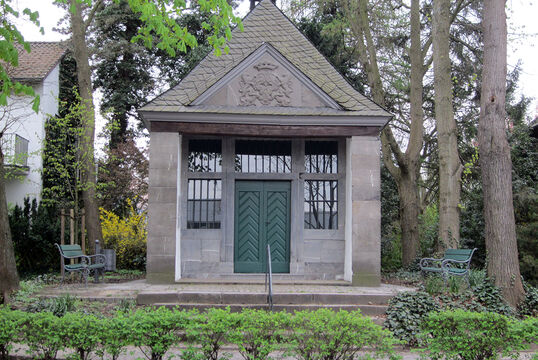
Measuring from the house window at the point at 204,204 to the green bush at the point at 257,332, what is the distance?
21.6ft

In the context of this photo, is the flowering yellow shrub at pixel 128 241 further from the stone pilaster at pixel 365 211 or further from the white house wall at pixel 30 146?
the stone pilaster at pixel 365 211

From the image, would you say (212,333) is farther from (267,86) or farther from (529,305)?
(267,86)

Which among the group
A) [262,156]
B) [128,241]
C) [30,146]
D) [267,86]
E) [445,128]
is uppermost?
[267,86]

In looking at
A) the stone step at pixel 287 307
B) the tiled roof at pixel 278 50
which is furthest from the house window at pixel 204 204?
the stone step at pixel 287 307

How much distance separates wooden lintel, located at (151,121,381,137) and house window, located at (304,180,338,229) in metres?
1.48

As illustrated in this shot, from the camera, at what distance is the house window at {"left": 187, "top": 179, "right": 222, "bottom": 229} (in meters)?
12.0

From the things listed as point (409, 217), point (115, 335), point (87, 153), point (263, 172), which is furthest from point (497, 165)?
point (87, 153)

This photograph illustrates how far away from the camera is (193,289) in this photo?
31.9 feet

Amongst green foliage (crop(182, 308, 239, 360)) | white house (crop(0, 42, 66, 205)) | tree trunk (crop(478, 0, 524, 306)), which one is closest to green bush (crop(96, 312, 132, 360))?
green foliage (crop(182, 308, 239, 360))

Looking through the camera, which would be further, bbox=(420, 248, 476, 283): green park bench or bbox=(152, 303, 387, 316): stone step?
bbox=(420, 248, 476, 283): green park bench

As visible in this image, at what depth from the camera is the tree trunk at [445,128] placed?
1334 centimetres

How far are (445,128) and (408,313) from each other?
6.70m

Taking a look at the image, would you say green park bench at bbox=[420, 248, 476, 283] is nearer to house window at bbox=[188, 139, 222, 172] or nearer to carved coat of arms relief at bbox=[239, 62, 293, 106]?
carved coat of arms relief at bbox=[239, 62, 293, 106]

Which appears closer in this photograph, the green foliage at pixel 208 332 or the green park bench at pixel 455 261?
the green foliage at pixel 208 332
